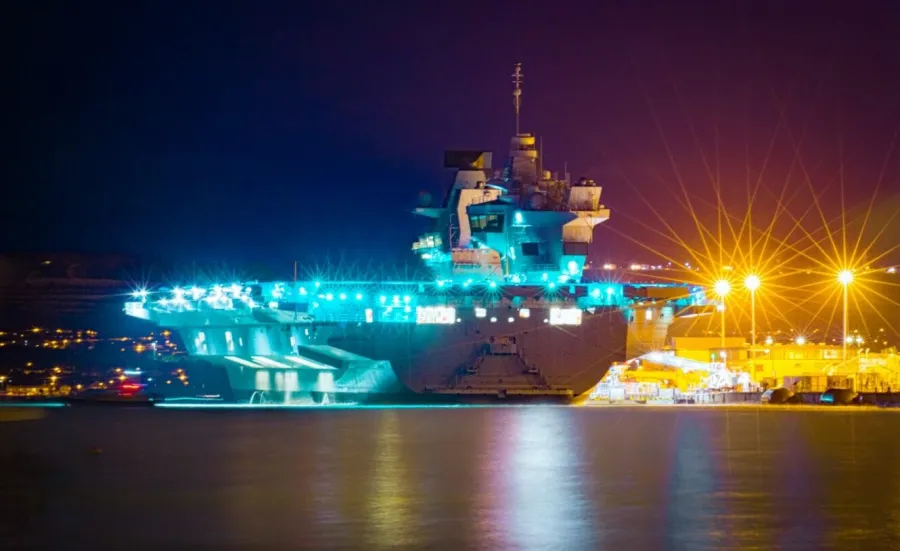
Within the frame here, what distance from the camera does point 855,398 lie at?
4984 centimetres

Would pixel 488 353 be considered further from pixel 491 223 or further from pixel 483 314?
pixel 491 223

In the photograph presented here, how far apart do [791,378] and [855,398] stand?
13.0 m

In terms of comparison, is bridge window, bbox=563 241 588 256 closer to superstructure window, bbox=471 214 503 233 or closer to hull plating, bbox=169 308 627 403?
superstructure window, bbox=471 214 503 233

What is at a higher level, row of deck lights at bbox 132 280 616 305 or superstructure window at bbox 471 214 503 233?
superstructure window at bbox 471 214 503 233

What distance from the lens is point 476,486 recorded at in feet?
69.6

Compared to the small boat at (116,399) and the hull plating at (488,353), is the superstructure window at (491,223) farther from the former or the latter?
the small boat at (116,399)

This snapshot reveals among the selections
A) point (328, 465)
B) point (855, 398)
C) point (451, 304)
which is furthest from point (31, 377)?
point (328, 465)

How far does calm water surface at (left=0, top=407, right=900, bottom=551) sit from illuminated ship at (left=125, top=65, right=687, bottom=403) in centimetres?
1080

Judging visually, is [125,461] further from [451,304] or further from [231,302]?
[231,302]

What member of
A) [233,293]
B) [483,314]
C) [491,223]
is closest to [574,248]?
[491,223]

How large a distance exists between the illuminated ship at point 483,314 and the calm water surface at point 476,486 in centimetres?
1080

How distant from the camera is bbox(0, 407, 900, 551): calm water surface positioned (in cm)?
1577

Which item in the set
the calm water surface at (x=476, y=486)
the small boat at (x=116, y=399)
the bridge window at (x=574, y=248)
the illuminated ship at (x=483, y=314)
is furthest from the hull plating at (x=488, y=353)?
the small boat at (x=116, y=399)

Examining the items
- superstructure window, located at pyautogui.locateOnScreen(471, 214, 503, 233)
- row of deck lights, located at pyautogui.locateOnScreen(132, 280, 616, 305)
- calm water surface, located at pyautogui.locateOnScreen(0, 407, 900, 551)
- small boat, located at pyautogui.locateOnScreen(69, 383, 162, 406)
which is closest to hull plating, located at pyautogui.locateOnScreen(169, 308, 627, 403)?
row of deck lights, located at pyautogui.locateOnScreen(132, 280, 616, 305)
